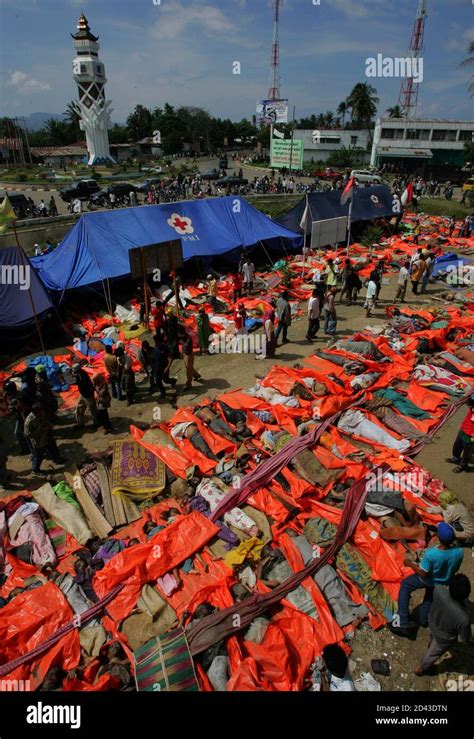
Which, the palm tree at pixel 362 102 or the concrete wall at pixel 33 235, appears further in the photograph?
the palm tree at pixel 362 102

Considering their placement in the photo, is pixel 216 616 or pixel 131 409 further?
pixel 131 409

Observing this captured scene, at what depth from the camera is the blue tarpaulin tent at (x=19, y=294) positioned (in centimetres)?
1068

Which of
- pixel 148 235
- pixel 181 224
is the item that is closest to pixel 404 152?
pixel 181 224

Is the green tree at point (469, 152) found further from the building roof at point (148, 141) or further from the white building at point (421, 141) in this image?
the building roof at point (148, 141)

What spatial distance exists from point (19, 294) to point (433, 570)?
1095 cm

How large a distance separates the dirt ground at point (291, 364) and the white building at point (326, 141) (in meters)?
56.3

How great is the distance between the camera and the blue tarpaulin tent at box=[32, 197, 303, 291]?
1275 centimetres

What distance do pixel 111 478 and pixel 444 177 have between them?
49573mm

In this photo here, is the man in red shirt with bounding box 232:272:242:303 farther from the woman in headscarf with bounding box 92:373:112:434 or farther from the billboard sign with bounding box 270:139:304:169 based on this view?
the billboard sign with bounding box 270:139:304:169

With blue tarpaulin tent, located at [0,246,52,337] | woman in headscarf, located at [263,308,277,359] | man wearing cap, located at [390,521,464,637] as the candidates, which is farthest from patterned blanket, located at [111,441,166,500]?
blue tarpaulin tent, located at [0,246,52,337]

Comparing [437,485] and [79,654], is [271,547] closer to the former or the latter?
[79,654]

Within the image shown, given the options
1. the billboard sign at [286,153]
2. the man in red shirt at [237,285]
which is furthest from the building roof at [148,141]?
the man in red shirt at [237,285]

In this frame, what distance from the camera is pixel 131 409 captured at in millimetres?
8867

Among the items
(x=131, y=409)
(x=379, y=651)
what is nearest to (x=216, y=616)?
(x=379, y=651)
